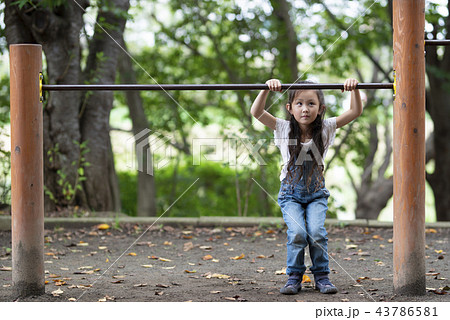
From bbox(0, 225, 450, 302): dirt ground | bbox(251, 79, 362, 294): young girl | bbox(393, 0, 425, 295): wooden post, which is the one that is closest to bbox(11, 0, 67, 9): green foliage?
bbox(0, 225, 450, 302): dirt ground

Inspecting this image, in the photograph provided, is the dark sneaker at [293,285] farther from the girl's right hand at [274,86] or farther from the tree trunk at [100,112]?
the tree trunk at [100,112]

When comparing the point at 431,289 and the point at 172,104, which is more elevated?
the point at 172,104

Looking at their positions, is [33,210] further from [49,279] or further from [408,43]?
[408,43]

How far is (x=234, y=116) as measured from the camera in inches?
401

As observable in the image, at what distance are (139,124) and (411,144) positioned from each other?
6.69 metres

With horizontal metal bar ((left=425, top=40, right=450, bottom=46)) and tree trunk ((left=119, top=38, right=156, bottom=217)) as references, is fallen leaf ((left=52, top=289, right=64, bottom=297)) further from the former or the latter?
tree trunk ((left=119, top=38, right=156, bottom=217))

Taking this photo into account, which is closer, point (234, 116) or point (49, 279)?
point (49, 279)

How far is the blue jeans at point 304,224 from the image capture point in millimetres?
3094

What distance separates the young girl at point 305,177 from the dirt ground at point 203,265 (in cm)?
14

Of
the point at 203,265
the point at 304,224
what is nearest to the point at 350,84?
the point at 304,224

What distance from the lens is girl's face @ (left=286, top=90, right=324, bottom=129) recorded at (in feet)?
10.4

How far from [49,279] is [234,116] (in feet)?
22.9
